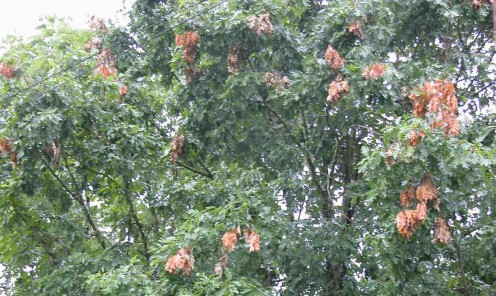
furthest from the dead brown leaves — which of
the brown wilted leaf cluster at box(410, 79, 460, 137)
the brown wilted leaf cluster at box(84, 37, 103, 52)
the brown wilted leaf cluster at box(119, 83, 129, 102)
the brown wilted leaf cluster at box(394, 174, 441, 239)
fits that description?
the brown wilted leaf cluster at box(84, 37, 103, 52)

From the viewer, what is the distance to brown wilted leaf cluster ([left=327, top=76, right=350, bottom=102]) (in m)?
8.16

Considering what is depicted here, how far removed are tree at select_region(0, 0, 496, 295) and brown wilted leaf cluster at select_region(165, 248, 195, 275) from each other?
0.06 ft

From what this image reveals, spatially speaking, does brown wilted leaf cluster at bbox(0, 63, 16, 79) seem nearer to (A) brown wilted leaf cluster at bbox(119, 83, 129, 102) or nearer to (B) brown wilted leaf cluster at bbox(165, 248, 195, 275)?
(A) brown wilted leaf cluster at bbox(119, 83, 129, 102)

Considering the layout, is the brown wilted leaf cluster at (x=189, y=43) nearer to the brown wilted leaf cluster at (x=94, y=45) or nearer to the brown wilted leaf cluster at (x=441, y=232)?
the brown wilted leaf cluster at (x=94, y=45)

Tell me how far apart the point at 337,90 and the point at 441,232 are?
5.74 feet

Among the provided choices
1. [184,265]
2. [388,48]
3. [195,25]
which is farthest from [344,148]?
[184,265]

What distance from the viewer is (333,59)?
840 cm

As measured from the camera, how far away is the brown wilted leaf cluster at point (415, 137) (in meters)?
7.10

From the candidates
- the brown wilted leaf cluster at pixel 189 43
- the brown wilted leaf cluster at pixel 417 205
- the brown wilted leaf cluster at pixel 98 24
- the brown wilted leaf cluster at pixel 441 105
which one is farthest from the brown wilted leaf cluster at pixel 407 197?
the brown wilted leaf cluster at pixel 98 24

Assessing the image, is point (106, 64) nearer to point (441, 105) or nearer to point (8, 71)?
point (8, 71)

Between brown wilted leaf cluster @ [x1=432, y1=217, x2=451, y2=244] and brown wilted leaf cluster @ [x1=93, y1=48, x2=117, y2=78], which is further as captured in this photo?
brown wilted leaf cluster @ [x1=93, y1=48, x2=117, y2=78]

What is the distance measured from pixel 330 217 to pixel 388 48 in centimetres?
208

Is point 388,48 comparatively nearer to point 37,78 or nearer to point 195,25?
point 195,25

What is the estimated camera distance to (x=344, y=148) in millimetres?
10289
